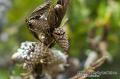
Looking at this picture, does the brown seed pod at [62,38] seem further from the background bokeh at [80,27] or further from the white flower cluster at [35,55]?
the background bokeh at [80,27]

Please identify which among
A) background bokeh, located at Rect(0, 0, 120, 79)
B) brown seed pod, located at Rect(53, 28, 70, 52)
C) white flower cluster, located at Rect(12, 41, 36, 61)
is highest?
background bokeh, located at Rect(0, 0, 120, 79)

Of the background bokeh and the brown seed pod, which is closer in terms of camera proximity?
the brown seed pod

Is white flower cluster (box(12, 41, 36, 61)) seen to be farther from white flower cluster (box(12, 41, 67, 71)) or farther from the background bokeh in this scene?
the background bokeh

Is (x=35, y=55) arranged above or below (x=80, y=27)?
below

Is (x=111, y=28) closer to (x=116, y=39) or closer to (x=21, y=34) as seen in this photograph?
(x=116, y=39)

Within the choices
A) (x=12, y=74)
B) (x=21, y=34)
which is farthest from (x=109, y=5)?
(x=12, y=74)

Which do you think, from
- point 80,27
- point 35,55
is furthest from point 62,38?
point 80,27

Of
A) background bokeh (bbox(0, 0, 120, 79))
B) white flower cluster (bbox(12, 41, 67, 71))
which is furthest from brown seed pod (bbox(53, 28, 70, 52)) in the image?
background bokeh (bbox(0, 0, 120, 79))

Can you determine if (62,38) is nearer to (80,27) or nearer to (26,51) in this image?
(26,51)

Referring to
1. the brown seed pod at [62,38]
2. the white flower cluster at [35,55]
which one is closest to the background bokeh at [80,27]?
the white flower cluster at [35,55]

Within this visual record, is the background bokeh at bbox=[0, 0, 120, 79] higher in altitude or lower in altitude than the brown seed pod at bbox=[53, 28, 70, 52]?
higher

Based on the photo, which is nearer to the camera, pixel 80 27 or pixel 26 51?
pixel 26 51
